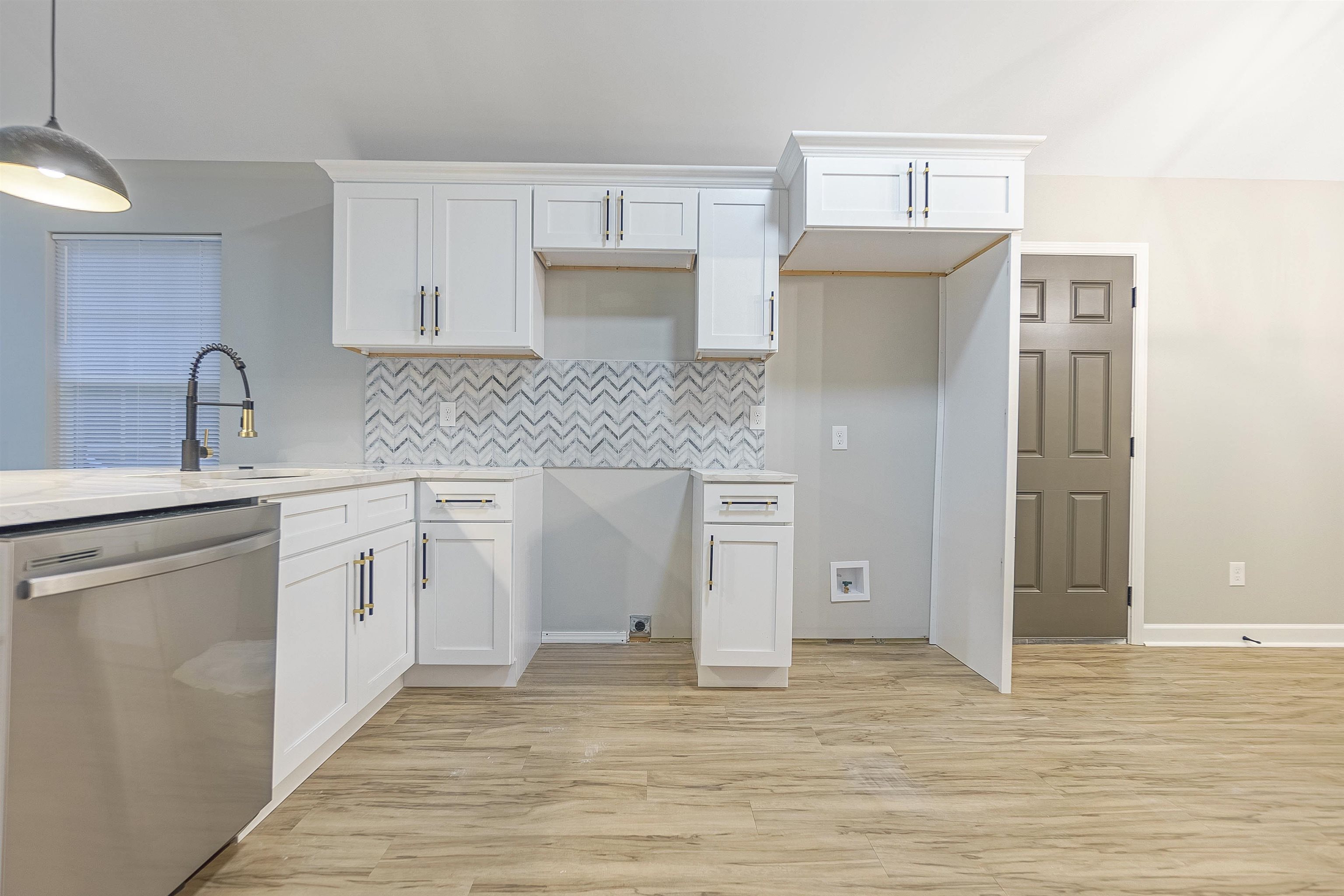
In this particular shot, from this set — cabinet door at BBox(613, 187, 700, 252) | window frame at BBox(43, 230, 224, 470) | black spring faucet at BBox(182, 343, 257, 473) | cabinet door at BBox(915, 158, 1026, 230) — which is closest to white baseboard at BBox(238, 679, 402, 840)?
black spring faucet at BBox(182, 343, 257, 473)

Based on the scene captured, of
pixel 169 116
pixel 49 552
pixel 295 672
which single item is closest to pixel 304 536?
pixel 295 672

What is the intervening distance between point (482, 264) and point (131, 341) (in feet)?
6.24

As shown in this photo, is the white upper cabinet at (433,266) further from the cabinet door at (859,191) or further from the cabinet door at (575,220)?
the cabinet door at (859,191)

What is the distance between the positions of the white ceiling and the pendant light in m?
1.16

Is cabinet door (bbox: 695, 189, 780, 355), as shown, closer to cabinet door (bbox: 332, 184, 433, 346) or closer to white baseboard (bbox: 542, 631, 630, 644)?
cabinet door (bbox: 332, 184, 433, 346)

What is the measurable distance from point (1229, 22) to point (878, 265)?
1.69 meters

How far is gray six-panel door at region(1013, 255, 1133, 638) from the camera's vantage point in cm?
312

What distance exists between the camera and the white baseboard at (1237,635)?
10.3 ft

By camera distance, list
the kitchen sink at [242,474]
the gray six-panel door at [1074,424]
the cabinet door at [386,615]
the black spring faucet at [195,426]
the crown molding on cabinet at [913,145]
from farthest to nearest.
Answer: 1. the gray six-panel door at [1074,424]
2. the crown molding on cabinet at [913,145]
3. the cabinet door at [386,615]
4. the black spring faucet at [195,426]
5. the kitchen sink at [242,474]

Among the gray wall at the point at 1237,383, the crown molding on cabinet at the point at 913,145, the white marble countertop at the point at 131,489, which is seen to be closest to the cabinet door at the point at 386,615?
the white marble countertop at the point at 131,489

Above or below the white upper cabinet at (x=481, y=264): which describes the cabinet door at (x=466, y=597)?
below

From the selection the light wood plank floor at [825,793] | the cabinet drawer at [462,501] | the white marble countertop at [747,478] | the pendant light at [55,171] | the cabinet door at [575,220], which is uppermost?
the cabinet door at [575,220]

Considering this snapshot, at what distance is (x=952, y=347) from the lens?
9.90 ft

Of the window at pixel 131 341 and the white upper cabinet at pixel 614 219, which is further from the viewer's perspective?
the window at pixel 131 341
